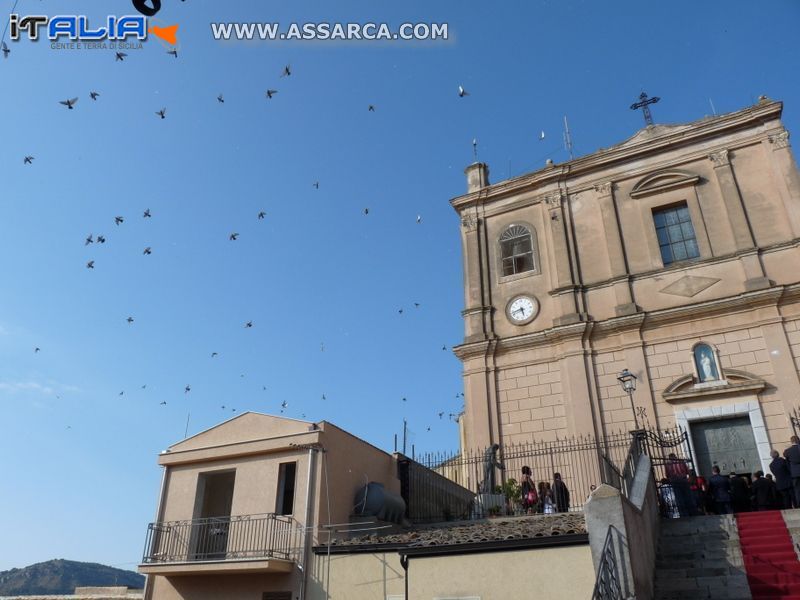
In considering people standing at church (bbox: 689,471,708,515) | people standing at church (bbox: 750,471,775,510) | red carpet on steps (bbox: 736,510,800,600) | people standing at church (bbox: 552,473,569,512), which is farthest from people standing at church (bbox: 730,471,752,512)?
people standing at church (bbox: 552,473,569,512)

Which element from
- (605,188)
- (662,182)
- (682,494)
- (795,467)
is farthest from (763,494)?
(605,188)

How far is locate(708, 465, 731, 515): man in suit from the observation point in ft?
42.1

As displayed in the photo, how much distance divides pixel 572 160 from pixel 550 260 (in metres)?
4.14

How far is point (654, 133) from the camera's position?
21828 millimetres

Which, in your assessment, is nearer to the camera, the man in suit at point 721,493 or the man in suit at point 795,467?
the man in suit at point 795,467

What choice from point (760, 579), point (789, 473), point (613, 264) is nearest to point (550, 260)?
point (613, 264)

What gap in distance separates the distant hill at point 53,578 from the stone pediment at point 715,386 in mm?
124171

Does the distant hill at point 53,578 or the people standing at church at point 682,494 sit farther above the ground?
the distant hill at point 53,578

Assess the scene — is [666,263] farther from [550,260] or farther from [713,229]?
[550,260]

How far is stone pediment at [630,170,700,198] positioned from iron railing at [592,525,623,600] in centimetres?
1548

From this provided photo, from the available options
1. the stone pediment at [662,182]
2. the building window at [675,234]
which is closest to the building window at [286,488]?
the building window at [675,234]

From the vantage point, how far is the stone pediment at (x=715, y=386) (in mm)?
16734

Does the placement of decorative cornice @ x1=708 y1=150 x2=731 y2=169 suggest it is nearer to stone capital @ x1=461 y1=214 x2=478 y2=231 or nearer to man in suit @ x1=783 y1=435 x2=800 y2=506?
stone capital @ x1=461 y1=214 x2=478 y2=231

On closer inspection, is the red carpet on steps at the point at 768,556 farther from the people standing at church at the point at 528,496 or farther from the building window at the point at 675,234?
the building window at the point at 675,234
